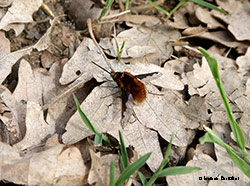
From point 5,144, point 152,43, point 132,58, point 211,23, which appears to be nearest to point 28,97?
point 5,144

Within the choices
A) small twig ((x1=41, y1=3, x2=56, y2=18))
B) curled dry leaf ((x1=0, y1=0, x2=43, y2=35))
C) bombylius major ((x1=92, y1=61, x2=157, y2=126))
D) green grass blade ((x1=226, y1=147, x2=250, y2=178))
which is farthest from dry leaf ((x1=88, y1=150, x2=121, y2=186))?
small twig ((x1=41, y1=3, x2=56, y2=18))

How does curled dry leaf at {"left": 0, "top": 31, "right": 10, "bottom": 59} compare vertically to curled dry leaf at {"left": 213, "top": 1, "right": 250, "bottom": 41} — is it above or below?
above

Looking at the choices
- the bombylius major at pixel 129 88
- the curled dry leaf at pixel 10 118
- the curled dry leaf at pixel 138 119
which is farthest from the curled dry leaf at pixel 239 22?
the curled dry leaf at pixel 10 118

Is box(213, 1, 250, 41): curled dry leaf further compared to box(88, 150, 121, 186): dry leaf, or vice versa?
box(213, 1, 250, 41): curled dry leaf

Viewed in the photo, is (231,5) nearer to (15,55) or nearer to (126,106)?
(126,106)

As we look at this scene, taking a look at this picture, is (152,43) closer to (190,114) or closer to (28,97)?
(190,114)

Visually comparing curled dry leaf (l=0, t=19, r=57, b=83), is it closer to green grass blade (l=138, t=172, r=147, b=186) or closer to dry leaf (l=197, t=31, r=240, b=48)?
green grass blade (l=138, t=172, r=147, b=186)

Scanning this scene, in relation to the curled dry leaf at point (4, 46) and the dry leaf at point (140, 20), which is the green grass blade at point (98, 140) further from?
the dry leaf at point (140, 20)
